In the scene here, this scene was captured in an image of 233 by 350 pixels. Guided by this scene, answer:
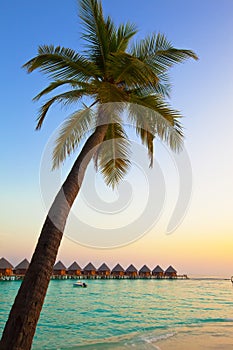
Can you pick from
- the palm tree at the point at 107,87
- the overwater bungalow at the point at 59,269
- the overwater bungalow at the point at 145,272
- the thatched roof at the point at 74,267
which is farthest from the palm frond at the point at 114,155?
the overwater bungalow at the point at 145,272

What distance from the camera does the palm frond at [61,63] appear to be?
653 cm

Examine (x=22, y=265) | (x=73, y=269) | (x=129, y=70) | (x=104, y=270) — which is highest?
(x=104, y=270)

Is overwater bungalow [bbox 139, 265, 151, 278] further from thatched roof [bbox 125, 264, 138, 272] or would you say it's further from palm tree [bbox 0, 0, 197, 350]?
palm tree [bbox 0, 0, 197, 350]

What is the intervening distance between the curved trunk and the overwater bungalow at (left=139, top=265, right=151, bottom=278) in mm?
79903

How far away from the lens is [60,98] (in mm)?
7414

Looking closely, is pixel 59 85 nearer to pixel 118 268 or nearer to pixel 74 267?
pixel 74 267

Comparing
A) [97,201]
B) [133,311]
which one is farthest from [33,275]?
[133,311]

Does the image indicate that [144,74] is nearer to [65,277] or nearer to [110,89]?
[110,89]

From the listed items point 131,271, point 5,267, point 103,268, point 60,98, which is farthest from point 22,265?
point 60,98

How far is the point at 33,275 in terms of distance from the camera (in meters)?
4.02

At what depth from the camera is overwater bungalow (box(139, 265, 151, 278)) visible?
8100 centimetres

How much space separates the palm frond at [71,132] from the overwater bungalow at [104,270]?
72.6 meters

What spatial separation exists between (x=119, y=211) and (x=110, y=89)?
316 cm

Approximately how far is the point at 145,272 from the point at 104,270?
11.8m
